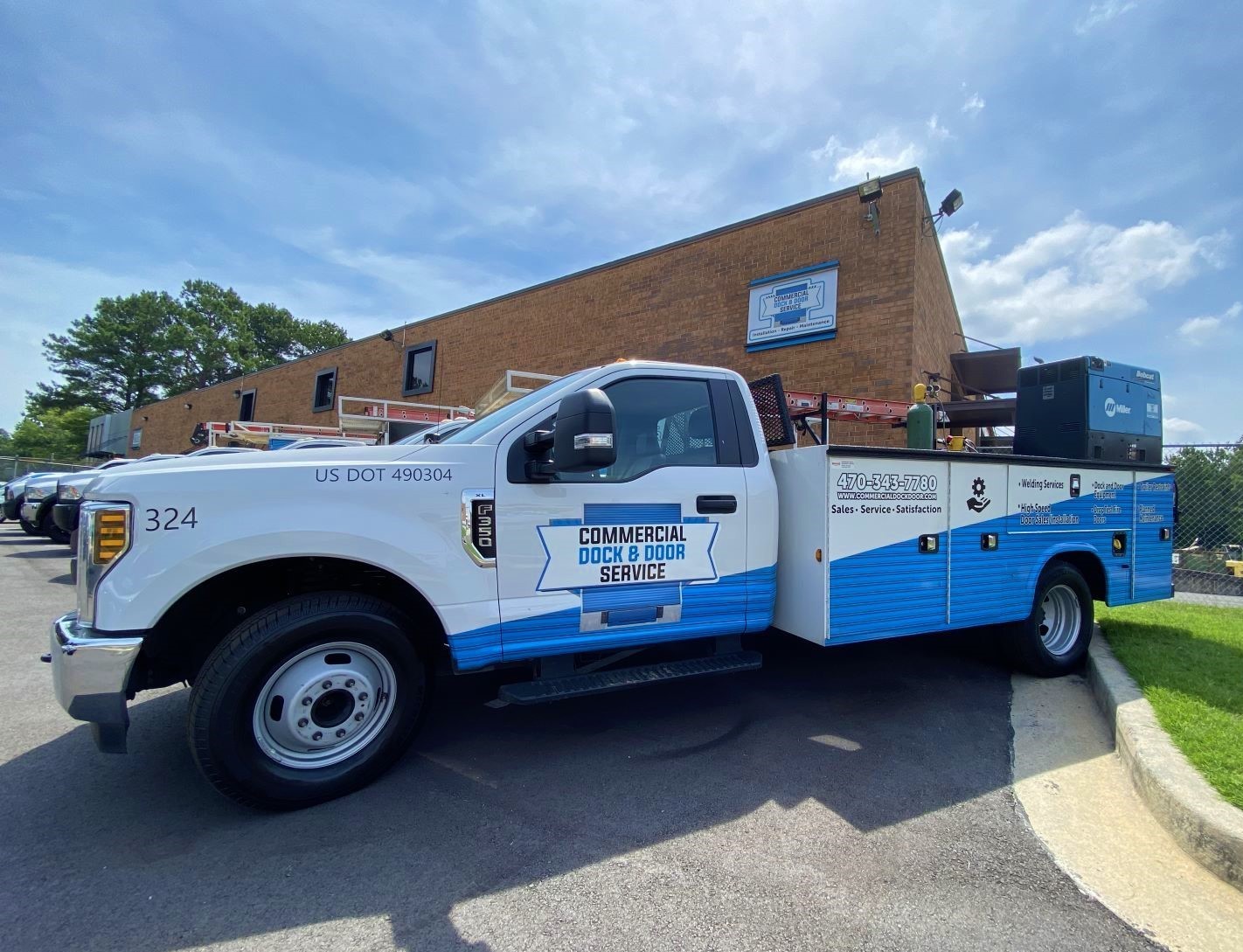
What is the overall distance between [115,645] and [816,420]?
9546mm

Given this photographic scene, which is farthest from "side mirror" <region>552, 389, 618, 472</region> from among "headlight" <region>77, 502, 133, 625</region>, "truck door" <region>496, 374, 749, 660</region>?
"headlight" <region>77, 502, 133, 625</region>

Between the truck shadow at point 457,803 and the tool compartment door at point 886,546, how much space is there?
27.1 inches

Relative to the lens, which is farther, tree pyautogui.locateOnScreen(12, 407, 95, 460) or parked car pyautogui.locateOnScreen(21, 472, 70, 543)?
tree pyautogui.locateOnScreen(12, 407, 95, 460)

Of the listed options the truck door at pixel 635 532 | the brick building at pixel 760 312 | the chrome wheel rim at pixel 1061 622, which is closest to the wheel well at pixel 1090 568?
the chrome wheel rim at pixel 1061 622

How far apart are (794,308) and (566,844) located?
9.56 metres

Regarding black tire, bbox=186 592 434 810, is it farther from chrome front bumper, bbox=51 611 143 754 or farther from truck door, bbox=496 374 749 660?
truck door, bbox=496 374 749 660

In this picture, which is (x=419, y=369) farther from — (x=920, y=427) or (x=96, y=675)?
(x=96, y=675)

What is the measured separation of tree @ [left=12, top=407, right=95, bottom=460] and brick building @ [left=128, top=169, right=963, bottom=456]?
186 ft

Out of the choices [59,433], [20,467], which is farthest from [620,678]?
[59,433]

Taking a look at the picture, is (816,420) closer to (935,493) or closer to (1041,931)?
(935,493)

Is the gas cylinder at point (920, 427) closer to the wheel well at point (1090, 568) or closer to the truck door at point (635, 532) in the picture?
the wheel well at point (1090, 568)

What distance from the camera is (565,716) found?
399 cm

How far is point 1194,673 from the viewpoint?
443 cm

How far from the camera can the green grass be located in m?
3.10
